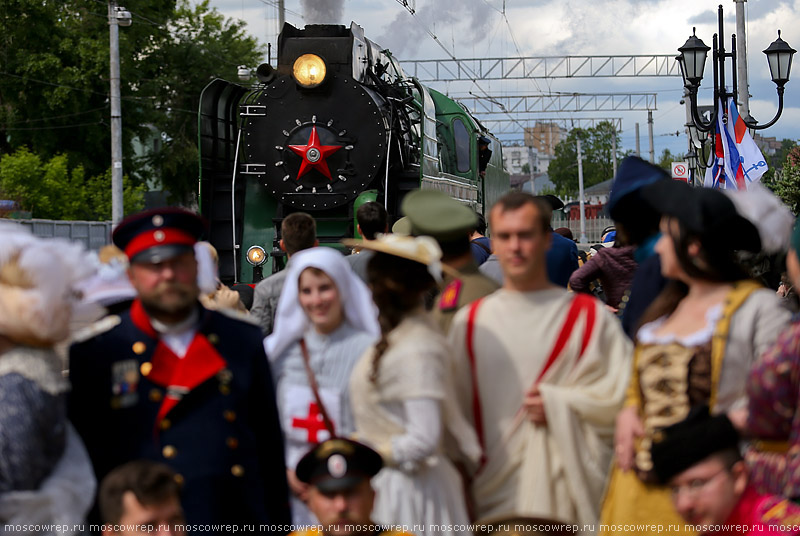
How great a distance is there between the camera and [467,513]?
4.14 meters

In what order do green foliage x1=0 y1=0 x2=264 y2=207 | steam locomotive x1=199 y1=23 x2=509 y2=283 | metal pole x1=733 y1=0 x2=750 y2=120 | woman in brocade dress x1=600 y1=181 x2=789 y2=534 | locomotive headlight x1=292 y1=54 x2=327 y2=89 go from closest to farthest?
woman in brocade dress x1=600 y1=181 x2=789 y2=534 → steam locomotive x1=199 y1=23 x2=509 y2=283 → locomotive headlight x1=292 y1=54 x2=327 y2=89 → metal pole x1=733 y1=0 x2=750 y2=120 → green foliage x1=0 y1=0 x2=264 y2=207

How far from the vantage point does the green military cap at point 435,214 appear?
184 inches

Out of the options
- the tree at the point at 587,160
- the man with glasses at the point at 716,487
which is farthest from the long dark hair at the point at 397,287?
the tree at the point at 587,160

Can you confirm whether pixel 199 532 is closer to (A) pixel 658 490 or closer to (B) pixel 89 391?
(B) pixel 89 391

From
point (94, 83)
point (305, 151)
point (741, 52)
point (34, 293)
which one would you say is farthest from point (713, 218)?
point (94, 83)

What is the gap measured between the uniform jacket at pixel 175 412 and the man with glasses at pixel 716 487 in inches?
58.1

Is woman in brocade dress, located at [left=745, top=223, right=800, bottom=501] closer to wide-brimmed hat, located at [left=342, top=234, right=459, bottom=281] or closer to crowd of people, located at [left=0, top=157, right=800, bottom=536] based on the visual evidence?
crowd of people, located at [left=0, top=157, right=800, bottom=536]

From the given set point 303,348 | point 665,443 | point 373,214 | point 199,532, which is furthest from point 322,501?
point 373,214

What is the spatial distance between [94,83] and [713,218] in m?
40.2

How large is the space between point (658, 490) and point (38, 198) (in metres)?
32.1

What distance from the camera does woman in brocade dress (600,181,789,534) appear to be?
3693mm

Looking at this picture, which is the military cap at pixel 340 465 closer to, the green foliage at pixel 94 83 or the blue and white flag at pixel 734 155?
the blue and white flag at pixel 734 155

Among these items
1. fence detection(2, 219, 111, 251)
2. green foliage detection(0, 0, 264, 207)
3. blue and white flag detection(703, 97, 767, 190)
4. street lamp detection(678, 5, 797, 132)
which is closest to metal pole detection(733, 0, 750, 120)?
street lamp detection(678, 5, 797, 132)

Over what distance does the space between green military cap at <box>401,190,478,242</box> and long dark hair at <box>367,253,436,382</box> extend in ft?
1.56
